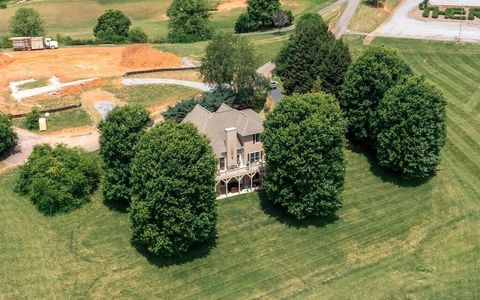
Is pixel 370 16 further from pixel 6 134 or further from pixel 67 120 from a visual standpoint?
pixel 6 134

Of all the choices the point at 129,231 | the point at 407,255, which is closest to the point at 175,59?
the point at 129,231

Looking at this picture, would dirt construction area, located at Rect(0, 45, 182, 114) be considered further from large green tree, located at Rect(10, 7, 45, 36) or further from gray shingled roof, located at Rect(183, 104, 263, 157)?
gray shingled roof, located at Rect(183, 104, 263, 157)

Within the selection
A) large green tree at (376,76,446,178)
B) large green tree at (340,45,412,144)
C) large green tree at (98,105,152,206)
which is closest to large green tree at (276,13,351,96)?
large green tree at (340,45,412,144)

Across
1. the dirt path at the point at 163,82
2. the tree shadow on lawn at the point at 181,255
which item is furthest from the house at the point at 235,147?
the dirt path at the point at 163,82

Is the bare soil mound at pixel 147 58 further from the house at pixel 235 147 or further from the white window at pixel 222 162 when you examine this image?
the white window at pixel 222 162

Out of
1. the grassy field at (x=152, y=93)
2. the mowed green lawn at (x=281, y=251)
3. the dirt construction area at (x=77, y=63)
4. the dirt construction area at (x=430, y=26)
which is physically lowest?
the mowed green lawn at (x=281, y=251)

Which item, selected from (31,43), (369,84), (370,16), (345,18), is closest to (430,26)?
(370,16)
